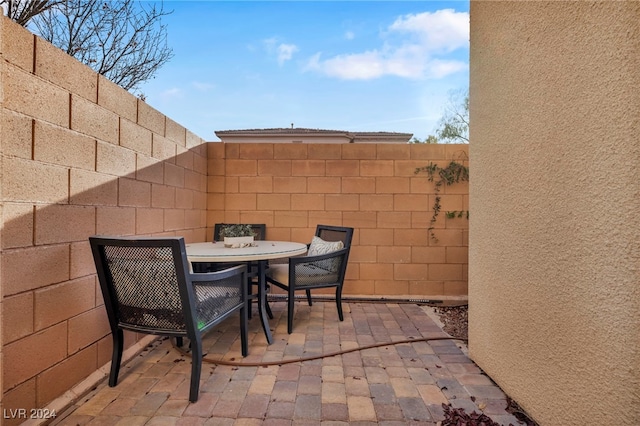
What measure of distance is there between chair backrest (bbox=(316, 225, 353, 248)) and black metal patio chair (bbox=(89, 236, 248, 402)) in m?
1.49

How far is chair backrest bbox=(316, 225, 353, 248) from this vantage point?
2.93 m

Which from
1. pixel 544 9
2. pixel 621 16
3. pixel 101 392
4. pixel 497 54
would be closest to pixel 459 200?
pixel 497 54

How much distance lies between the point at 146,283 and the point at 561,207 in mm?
2056

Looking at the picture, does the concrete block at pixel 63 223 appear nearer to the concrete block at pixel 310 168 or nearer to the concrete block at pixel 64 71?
the concrete block at pixel 64 71

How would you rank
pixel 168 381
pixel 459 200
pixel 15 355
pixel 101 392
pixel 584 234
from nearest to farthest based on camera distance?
pixel 584 234, pixel 15 355, pixel 101 392, pixel 168 381, pixel 459 200

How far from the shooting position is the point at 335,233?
3.14 m

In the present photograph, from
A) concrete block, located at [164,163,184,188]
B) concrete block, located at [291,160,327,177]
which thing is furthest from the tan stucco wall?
concrete block, located at [164,163,184,188]

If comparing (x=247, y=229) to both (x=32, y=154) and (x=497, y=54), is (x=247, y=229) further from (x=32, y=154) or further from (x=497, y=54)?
(x=497, y=54)

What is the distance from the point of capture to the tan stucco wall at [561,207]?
1.03 m

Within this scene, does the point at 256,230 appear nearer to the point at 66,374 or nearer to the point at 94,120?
the point at 94,120

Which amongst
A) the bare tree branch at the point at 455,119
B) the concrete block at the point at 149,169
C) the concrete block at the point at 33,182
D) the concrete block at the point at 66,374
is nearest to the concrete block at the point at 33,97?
the concrete block at the point at 33,182

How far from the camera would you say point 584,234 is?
1.18 m

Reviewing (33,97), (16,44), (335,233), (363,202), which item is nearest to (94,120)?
(33,97)

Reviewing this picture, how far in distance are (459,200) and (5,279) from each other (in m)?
3.84
